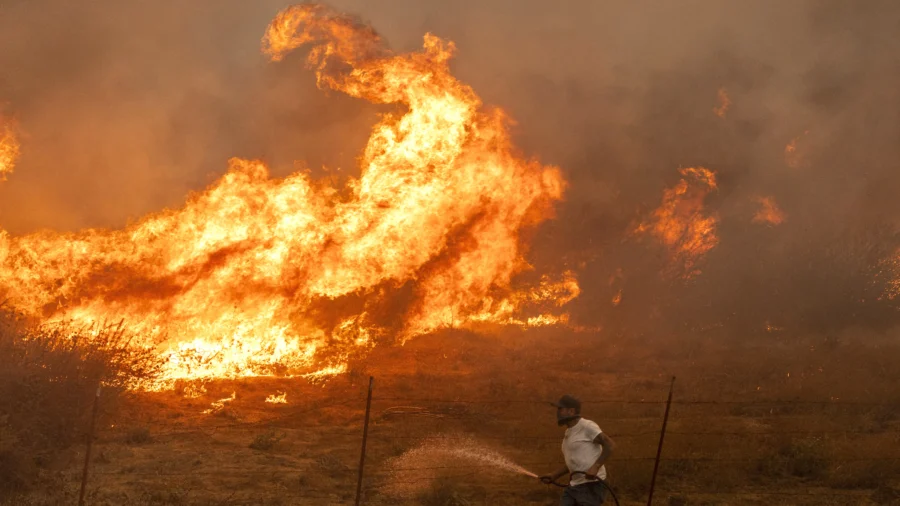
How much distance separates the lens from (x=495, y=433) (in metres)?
15.5

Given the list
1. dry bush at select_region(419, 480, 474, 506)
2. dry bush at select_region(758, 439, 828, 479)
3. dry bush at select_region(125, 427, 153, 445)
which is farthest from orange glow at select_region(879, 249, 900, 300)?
dry bush at select_region(125, 427, 153, 445)

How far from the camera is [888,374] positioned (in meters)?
20.8

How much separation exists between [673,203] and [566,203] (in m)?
4.58

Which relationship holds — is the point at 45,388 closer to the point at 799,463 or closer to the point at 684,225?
the point at 799,463

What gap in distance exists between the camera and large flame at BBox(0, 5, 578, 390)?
18.1m

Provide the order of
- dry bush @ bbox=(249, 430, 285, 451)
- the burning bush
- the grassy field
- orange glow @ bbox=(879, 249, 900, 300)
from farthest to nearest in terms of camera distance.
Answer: orange glow @ bbox=(879, 249, 900, 300) → dry bush @ bbox=(249, 430, 285, 451) → the grassy field → the burning bush

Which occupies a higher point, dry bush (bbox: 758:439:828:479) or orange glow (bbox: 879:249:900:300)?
orange glow (bbox: 879:249:900:300)

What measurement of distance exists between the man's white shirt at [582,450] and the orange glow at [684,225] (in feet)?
82.7

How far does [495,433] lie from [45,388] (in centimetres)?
814

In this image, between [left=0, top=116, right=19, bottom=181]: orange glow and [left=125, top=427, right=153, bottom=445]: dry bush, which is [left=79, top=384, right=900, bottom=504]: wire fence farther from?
[left=0, top=116, right=19, bottom=181]: orange glow

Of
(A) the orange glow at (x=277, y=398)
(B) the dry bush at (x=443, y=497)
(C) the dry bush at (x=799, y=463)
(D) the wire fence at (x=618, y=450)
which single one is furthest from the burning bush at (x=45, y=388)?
(C) the dry bush at (x=799, y=463)

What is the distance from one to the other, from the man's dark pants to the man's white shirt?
7 centimetres

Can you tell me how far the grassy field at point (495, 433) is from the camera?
11.8 meters

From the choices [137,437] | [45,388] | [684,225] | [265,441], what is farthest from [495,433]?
[684,225]
